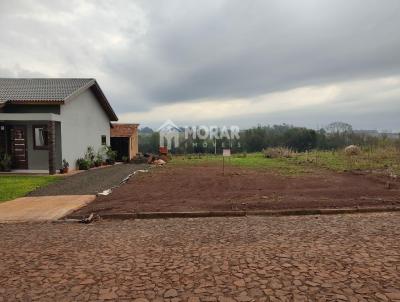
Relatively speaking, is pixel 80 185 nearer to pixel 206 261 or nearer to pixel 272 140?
pixel 206 261

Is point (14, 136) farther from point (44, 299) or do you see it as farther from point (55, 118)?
point (44, 299)

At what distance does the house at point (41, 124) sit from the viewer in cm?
1589

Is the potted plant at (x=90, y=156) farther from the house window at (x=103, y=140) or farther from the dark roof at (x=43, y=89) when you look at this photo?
the dark roof at (x=43, y=89)

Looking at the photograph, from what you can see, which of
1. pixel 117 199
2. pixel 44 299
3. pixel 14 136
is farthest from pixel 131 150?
pixel 44 299

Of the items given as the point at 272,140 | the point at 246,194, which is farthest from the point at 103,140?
the point at 272,140

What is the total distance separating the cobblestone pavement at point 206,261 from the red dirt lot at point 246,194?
1450mm

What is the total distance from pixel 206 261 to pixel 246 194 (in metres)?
5.48

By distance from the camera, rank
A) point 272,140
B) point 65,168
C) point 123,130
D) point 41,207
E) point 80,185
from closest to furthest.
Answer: point 41,207, point 80,185, point 65,168, point 123,130, point 272,140

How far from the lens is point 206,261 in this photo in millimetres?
4645

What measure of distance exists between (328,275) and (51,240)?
14.2 ft

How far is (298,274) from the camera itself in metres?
4.13

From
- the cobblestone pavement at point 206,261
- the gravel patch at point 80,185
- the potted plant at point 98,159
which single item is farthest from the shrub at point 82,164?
the cobblestone pavement at point 206,261

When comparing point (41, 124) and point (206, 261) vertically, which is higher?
point (41, 124)

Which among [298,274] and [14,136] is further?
[14,136]
